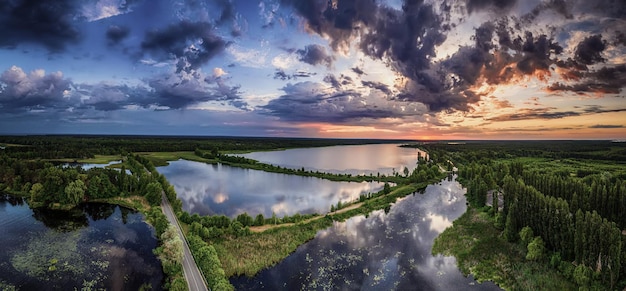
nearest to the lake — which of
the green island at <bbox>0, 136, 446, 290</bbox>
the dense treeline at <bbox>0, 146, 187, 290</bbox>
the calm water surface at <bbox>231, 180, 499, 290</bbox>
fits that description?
the green island at <bbox>0, 136, 446, 290</bbox>

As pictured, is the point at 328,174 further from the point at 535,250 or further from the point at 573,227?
the point at 573,227

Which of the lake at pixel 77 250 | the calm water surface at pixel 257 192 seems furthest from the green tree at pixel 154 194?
the calm water surface at pixel 257 192

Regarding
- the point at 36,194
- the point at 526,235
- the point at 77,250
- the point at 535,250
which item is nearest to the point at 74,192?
the point at 36,194

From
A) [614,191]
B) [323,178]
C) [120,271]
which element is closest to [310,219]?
[120,271]

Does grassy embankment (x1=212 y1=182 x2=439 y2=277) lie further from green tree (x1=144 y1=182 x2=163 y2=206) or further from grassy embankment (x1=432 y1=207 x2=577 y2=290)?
green tree (x1=144 y1=182 x2=163 y2=206)

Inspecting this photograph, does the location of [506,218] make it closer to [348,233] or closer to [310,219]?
[348,233]

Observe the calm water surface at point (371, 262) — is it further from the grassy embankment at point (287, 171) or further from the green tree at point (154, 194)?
the grassy embankment at point (287, 171)
